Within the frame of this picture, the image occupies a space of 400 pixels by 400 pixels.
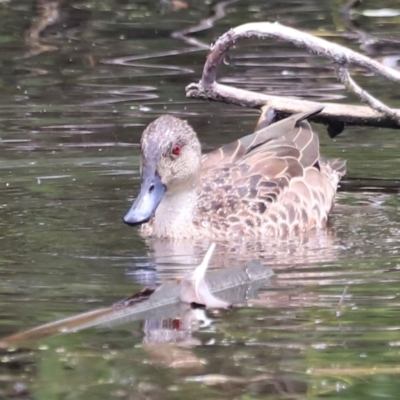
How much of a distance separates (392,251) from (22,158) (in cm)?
372

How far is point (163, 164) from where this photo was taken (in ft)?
25.9

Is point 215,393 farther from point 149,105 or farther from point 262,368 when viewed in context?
point 149,105

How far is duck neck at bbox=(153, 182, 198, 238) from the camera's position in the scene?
800 centimetres

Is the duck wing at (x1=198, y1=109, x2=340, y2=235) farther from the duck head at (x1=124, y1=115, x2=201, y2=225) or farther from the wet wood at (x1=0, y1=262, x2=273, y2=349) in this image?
the wet wood at (x1=0, y1=262, x2=273, y2=349)

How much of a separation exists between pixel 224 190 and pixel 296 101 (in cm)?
116

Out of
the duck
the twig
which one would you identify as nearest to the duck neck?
the duck

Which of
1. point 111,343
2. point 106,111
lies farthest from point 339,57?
point 106,111

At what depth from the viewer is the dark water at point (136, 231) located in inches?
202

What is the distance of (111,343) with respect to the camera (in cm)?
547

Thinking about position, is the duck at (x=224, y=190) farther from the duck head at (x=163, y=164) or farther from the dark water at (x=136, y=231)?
the dark water at (x=136, y=231)

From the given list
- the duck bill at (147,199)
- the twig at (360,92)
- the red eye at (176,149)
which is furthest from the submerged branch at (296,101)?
the duck bill at (147,199)

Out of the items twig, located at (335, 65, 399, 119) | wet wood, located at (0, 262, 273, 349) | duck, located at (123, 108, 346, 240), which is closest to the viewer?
wet wood, located at (0, 262, 273, 349)

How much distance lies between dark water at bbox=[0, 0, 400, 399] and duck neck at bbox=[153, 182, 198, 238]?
0.19 metres

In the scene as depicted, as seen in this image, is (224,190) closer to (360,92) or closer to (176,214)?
(176,214)
